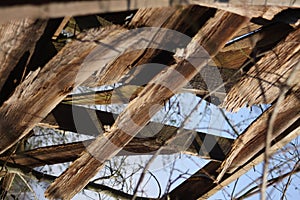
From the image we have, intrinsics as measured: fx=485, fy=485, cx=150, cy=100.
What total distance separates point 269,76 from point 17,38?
1.07 m

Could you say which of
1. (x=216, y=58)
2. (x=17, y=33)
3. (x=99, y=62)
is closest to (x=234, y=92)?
(x=216, y=58)

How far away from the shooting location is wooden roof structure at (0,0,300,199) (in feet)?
5.07

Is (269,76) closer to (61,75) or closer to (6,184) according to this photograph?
(61,75)

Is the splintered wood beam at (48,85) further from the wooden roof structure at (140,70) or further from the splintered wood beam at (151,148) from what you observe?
the splintered wood beam at (151,148)

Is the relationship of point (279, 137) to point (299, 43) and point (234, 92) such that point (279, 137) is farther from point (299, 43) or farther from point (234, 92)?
point (299, 43)

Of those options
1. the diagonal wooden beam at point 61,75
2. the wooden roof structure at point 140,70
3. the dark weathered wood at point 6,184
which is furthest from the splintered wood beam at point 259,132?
the dark weathered wood at point 6,184

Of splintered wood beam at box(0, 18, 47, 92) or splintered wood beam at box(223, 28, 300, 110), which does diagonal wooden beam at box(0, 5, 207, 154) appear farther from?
splintered wood beam at box(223, 28, 300, 110)

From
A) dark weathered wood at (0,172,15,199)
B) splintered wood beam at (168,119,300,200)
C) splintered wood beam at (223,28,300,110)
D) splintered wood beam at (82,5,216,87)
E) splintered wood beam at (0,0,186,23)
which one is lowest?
splintered wood beam at (0,0,186,23)

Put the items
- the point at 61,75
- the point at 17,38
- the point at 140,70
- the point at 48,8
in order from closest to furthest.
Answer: the point at 48,8
the point at 17,38
the point at 61,75
the point at 140,70

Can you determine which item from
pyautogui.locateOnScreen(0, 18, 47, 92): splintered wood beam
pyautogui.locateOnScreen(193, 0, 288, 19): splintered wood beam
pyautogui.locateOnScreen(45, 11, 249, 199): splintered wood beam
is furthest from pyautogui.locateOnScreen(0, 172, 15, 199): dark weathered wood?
pyautogui.locateOnScreen(193, 0, 288, 19): splintered wood beam

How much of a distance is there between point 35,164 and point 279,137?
1.31 meters

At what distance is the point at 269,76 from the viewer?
2041 mm

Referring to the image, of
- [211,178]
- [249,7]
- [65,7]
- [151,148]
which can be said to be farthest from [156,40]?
[211,178]

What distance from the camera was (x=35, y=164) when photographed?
2.68 meters
